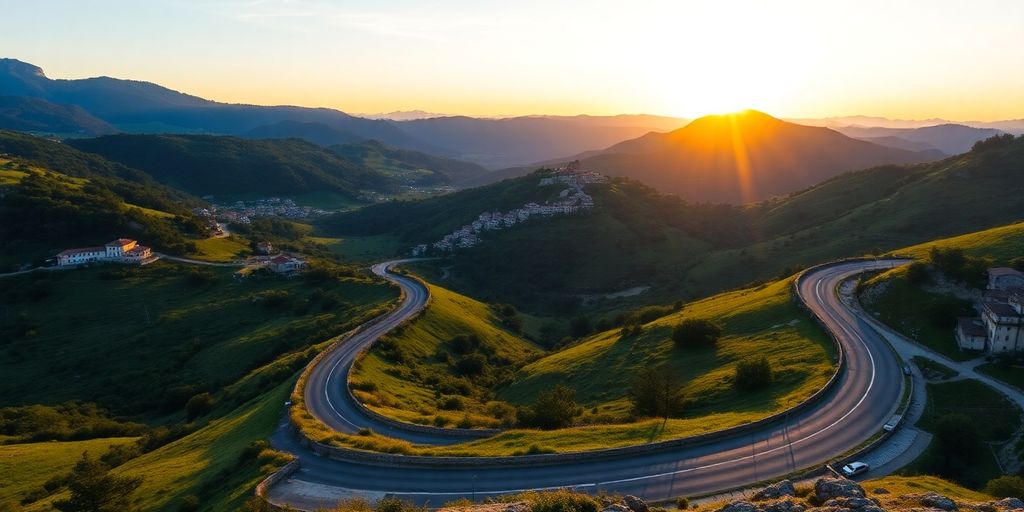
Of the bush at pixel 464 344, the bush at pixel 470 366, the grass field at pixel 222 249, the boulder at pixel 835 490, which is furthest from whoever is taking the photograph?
the grass field at pixel 222 249

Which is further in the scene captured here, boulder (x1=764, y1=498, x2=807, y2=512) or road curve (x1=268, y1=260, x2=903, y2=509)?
road curve (x1=268, y1=260, x2=903, y2=509)

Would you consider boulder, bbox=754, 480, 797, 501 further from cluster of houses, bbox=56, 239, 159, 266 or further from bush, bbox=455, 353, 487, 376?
cluster of houses, bbox=56, 239, 159, 266

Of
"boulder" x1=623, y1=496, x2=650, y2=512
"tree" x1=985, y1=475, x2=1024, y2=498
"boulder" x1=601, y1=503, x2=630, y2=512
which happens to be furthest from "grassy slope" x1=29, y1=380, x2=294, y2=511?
"tree" x1=985, y1=475, x2=1024, y2=498

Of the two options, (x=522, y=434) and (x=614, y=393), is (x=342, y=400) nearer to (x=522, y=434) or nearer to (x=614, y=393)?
(x=522, y=434)

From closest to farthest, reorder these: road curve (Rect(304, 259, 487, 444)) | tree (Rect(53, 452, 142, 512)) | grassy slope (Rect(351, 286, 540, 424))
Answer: tree (Rect(53, 452, 142, 512))
road curve (Rect(304, 259, 487, 444))
grassy slope (Rect(351, 286, 540, 424))

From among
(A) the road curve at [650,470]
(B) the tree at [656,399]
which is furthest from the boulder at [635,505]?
(B) the tree at [656,399]

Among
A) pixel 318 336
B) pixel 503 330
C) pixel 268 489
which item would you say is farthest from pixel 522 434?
pixel 503 330

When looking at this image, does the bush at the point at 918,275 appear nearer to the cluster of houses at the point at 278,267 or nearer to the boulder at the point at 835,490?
the boulder at the point at 835,490
